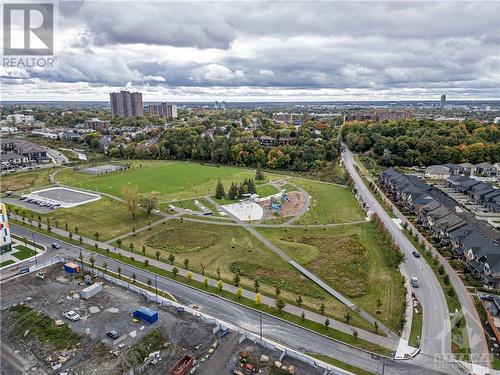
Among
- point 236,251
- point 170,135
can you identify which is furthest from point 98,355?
point 170,135

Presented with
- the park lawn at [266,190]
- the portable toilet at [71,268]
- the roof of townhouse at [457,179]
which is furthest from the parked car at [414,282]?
the roof of townhouse at [457,179]

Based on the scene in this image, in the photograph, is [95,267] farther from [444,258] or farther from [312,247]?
[444,258]

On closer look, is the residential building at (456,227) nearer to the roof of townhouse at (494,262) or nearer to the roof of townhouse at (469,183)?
the roof of townhouse at (494,262)

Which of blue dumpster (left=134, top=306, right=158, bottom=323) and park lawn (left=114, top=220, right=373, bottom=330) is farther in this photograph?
park lawn (left=114, top=220, right=373, bottom=330)

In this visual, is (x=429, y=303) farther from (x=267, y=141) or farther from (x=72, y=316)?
(x=267, y=141)

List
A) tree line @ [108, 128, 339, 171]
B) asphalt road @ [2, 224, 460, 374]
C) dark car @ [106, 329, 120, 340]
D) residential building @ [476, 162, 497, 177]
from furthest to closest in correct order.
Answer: tree line @ [108, 128, 339, 171] → residential building @ [476, 162, 497, 177] → dark car @ [106, 329, 120, 340] → asphalt road @ [2, 224, 460, 374]

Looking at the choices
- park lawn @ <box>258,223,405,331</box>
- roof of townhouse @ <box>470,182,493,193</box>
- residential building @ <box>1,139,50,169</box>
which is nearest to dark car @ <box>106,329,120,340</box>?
park lawn @ <box>258,223,405,331</box>

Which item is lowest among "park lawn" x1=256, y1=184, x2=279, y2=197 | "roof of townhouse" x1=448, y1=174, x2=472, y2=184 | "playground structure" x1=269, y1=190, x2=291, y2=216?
"playground structure" x1=269, y1=190, x2=291, y2=216

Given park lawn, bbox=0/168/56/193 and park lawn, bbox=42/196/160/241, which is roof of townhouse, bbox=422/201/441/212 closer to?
park lawn, bbox=42/196/160/241
